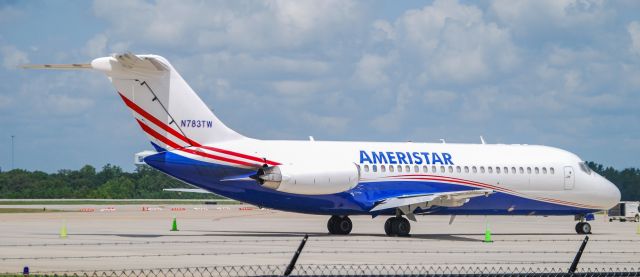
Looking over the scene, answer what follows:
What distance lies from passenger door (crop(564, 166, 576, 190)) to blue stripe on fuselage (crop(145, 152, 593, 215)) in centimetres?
83

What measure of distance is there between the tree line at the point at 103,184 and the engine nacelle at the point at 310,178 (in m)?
79.6

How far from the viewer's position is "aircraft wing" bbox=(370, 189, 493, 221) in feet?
129

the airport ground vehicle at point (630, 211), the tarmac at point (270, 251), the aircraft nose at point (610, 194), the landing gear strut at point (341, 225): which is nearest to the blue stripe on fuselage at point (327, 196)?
the landing gear strut at point (341, 225)

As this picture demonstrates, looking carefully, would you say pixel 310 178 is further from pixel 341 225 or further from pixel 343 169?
pixel 341 225

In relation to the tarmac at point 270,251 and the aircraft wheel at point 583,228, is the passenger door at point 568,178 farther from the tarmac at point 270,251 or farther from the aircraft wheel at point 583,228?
the tarmac at point 270,251

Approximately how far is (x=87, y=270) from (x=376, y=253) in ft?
29.0

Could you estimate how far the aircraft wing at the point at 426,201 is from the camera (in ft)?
129

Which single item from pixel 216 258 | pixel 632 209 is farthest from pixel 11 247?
pixel 632 209

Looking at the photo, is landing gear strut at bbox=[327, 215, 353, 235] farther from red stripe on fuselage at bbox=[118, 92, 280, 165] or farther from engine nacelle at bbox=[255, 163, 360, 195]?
red stripe on fuselage at bbox=[118, 92, 280, 165]

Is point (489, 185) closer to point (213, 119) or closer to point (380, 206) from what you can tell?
point (380, 206)

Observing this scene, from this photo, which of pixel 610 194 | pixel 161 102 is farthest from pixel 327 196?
pixel 610 194

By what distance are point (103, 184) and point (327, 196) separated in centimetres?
10401

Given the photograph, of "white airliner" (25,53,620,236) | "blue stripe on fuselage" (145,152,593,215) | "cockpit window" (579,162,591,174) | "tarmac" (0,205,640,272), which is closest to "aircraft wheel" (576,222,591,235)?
"white airliner" (25,53,620,236)

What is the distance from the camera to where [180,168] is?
36.7 metres
